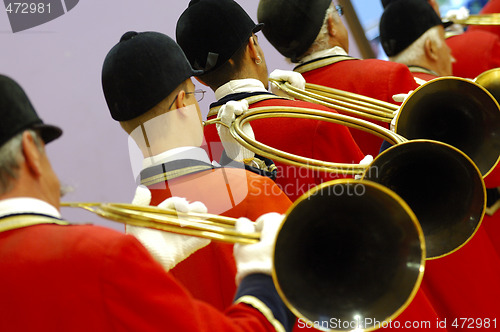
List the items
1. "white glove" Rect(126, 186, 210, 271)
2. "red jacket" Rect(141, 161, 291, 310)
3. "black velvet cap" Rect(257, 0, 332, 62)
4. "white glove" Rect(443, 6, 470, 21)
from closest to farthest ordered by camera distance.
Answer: "white glove" Rect(126, 186, 210, 271)
"red jacket" Rect(141, 161, 291, 310)
"black velvet cap" Rect(257, 0, 332, 62)
"white glove" Rect(443, 6, 470, 21)

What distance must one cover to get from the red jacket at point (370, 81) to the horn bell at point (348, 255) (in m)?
1.25

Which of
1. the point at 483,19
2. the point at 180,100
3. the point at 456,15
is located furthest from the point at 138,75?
the point at 483,19

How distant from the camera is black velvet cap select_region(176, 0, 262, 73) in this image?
2438 mm

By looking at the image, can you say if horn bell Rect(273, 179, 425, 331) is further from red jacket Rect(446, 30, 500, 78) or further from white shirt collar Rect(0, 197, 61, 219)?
red jacket Rect(446, 30, 500, 78)

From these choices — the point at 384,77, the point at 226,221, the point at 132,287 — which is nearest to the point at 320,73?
the point at 384,77

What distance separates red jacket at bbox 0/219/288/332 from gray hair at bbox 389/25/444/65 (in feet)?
7.98

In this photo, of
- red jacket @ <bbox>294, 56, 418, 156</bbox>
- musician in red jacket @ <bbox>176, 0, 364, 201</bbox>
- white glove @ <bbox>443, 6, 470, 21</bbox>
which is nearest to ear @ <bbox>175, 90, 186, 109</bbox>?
musician in red jacket @ <bbox>176, 0, 364, 201</bbox>

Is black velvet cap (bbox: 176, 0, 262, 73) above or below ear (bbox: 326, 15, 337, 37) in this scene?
above

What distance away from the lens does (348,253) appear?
141cm

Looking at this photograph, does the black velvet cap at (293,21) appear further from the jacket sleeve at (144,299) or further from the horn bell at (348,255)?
the jacket sleeve at (144,299)

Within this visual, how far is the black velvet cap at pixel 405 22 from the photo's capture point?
334cm

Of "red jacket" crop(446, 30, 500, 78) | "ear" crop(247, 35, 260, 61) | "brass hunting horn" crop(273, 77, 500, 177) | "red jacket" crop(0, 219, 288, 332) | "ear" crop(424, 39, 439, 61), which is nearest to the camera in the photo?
"red jacket" crop(0, 219, 288, 332)

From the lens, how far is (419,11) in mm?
3359

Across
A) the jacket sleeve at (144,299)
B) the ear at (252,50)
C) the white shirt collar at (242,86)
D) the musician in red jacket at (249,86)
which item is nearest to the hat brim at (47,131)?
the jacket sleeve at (144,299)
